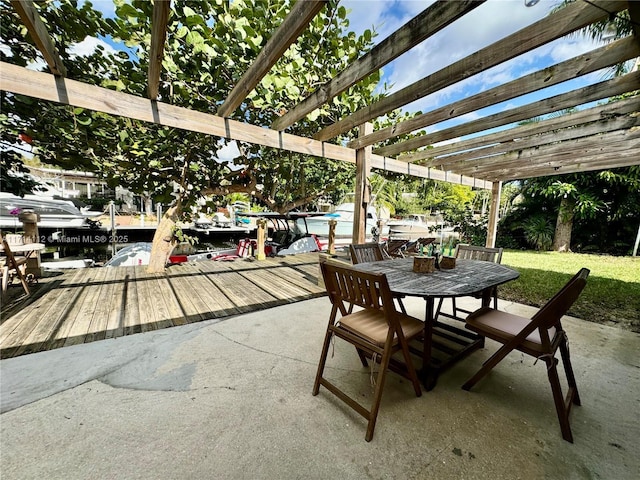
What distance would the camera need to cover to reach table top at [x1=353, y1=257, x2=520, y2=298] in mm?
1849

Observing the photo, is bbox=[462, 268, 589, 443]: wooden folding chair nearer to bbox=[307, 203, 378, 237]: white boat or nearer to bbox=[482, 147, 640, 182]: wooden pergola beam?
bbox=[482, 147, 640, 182]: wooden pergola beam

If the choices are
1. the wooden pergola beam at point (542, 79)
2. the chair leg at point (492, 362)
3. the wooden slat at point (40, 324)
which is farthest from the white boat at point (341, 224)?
the chair leg at point (492, 362)

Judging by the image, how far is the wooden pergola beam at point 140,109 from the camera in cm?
204

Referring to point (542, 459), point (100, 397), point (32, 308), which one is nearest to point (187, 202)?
point (32, 308)

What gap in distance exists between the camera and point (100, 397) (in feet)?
6.04

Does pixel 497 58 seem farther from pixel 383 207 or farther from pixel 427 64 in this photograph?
pixel 383 207

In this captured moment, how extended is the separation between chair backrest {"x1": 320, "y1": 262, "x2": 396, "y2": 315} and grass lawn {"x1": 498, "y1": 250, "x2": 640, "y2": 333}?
12.3 feet

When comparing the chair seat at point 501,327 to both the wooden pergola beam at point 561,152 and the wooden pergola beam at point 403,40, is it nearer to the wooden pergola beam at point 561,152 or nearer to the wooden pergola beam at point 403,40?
the wooden pergola beam at point 403,40

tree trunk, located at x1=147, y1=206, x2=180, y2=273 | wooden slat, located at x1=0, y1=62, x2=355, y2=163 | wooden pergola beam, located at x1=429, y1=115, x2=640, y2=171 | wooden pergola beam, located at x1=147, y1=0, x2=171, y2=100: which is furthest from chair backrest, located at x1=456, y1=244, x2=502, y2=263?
tree trunk, located at x1=147, y1=206, x2=180, y2=273

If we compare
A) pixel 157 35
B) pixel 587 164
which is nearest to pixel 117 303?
pixel 157 35

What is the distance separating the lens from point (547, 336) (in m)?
1.60

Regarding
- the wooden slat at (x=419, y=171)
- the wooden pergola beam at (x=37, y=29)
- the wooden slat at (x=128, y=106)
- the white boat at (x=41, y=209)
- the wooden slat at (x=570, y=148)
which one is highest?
the wooden pergola beam at (x=37, y=29)

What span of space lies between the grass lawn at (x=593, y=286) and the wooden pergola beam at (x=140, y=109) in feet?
12.7

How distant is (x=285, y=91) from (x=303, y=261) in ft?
15.8
